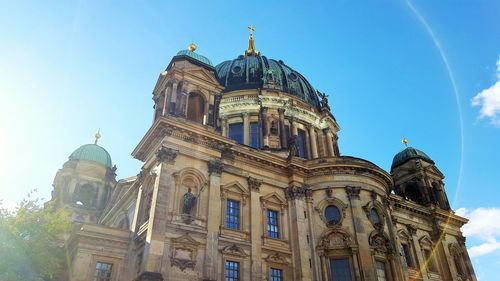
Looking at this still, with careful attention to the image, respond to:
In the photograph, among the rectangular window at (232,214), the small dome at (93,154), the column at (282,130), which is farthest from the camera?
the small dome at (93,154)

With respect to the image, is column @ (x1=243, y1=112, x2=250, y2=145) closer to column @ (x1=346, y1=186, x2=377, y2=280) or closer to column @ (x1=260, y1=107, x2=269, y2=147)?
column @ (x1=260, y1=107, x2=269, y2=147)

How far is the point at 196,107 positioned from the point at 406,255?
1987cm

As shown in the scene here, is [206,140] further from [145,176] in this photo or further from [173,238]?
[173,238]

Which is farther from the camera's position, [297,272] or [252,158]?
[252,158]

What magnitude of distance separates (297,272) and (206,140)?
31.2ft

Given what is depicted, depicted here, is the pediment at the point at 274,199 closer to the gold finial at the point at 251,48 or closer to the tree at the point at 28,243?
the tree at the point at 28,243

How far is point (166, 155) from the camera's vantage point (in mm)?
22125

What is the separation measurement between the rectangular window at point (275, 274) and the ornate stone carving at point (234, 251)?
197 cm

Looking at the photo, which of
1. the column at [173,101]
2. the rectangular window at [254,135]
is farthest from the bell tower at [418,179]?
the column at [173,101]

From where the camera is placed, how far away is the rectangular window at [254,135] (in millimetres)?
33688

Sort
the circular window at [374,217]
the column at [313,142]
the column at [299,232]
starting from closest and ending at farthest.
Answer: the column at [299,232] → the circular window at [374,217] → the column at [313,142]

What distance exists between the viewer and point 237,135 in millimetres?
34625

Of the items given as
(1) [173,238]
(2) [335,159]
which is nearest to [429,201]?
(2) [335,159]

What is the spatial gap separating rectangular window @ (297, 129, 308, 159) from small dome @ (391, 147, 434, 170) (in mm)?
12129
